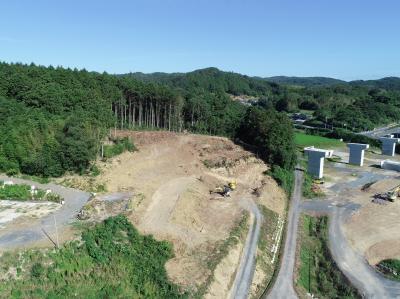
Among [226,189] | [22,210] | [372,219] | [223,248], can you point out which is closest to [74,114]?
[22,210]

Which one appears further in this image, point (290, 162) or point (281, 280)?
point (290, 162)

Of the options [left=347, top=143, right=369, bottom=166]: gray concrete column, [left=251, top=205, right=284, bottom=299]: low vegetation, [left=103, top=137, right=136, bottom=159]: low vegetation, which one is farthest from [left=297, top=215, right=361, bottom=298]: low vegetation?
[left=347, top=143, right=369, bottom=166]: gray concrete column

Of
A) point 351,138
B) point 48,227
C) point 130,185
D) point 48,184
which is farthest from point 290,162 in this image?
point 351,138

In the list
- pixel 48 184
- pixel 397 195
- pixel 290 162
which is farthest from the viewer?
pixel 290 162

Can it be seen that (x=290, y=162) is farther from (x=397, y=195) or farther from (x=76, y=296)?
(x=76, y=296)

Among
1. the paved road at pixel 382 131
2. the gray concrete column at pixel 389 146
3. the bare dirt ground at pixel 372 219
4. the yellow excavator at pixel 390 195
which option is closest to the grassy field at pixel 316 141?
the gray concrete column at pixel 389 146
